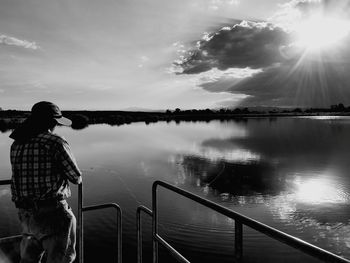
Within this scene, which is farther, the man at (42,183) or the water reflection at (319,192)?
the water reflection at (319,192)

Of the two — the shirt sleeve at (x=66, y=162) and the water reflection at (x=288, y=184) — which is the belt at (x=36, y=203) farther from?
the water reflection at (x=288, y=184)

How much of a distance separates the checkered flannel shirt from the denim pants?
15cm

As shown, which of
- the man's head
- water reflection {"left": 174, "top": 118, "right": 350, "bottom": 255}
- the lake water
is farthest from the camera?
water reflection {"left": 174, "top": 118, "right": 350, "bottom": 255}

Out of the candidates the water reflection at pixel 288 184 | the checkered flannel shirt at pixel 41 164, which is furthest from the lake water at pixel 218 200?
the checkered flannel shirt at pixel 41 164

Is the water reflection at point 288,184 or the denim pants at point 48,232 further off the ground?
the denim pants at point 48,232

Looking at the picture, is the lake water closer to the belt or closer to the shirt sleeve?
the belt

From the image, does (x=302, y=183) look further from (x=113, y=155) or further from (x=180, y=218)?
(x=113, y=155)

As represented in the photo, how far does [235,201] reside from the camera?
1822 centimetres

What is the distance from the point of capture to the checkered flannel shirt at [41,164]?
111 inches

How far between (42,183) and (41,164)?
18 cm

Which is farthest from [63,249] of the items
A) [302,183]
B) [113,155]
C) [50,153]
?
[113,155]

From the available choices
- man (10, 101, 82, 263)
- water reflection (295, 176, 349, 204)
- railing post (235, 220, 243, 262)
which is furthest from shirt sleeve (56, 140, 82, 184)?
water reflection (295, 176, 349, 204)

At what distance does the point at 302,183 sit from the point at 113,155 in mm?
19543

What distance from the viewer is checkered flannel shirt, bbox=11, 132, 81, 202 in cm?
282
